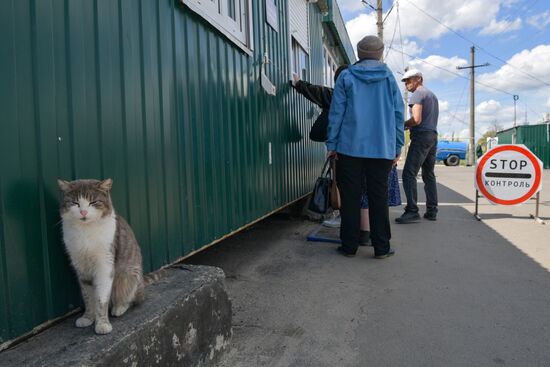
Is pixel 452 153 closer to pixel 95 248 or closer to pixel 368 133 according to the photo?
pixel 368 133

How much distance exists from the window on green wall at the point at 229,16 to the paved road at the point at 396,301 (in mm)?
2164

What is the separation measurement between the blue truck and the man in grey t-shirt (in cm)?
2173

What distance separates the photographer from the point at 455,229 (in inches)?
211

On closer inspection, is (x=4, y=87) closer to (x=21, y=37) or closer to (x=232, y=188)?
(x=21, y=37)

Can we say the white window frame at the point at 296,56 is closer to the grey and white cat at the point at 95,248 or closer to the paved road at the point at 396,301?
the paved road at the point at 396,301

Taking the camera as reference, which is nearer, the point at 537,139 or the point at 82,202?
the point at 82,202

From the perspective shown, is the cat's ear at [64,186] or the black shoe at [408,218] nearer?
the cat's ear at [64,186]

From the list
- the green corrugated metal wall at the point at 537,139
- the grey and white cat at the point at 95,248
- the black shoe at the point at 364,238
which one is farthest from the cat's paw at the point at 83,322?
the green corrugated metal wall at the point at 537,139

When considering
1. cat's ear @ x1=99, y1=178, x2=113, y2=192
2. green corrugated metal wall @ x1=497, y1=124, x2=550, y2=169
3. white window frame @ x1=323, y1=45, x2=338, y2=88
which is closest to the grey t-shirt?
white window frame @ x1=323, y1=45, x2=338, y2=88

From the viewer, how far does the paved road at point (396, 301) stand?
2.23 metres

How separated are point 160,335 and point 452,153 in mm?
27102

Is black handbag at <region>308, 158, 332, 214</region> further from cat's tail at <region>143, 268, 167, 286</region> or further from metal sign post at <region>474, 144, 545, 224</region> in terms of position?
cat's tail at <region>143, 268, 167, 286</region>

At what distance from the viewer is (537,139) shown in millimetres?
21906

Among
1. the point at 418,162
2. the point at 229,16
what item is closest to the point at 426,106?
the point at 418,162
